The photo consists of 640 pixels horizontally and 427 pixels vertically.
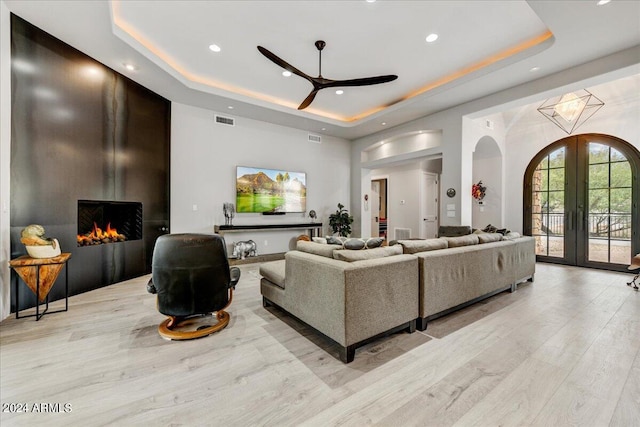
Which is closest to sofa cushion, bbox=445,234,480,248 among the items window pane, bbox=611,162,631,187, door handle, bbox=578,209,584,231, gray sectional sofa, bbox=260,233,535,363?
gray sectional sofa, bbox=260,233,535,363

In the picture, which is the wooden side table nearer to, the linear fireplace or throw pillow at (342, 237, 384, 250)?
the linear fireplace

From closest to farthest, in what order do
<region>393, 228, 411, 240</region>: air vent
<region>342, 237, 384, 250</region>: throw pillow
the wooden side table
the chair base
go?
the chair base
<region>342, 237, 384, 250</region>: throw pillow
the wooden side table
<region>393, 228, 411, 240</region>: air vent

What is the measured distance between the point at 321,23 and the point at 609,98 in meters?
5.72

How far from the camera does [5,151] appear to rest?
274 centimetres

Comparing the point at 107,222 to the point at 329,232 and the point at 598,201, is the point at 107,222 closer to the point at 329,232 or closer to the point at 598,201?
the point at 329,232

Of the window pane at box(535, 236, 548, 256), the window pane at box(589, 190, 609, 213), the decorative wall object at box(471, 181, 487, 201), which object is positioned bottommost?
the window pane at box(535, 236, 548, 256)

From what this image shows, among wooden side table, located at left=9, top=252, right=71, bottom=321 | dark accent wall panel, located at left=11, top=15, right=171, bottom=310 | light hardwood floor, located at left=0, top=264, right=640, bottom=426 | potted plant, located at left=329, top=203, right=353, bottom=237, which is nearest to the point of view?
→ light hardwood floor, located at left=0, top=264, right=640, bottom=426

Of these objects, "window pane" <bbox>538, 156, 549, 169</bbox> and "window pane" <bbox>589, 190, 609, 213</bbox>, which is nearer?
"window pane" <bbox>589, 190, 609, 213</bbox>

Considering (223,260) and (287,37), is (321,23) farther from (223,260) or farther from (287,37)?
(223,260)

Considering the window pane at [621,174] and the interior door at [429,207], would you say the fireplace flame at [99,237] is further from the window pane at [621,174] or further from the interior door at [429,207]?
the window pane at [621,174]

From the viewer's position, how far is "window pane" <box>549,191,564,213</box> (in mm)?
5570

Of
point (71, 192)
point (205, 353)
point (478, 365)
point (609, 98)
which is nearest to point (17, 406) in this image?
point (205, 353)

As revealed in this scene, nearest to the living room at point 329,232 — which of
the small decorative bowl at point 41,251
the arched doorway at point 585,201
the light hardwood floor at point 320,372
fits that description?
the light hardwood floor at point 320,372

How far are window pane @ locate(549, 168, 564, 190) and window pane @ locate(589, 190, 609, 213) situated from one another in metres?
0.50
